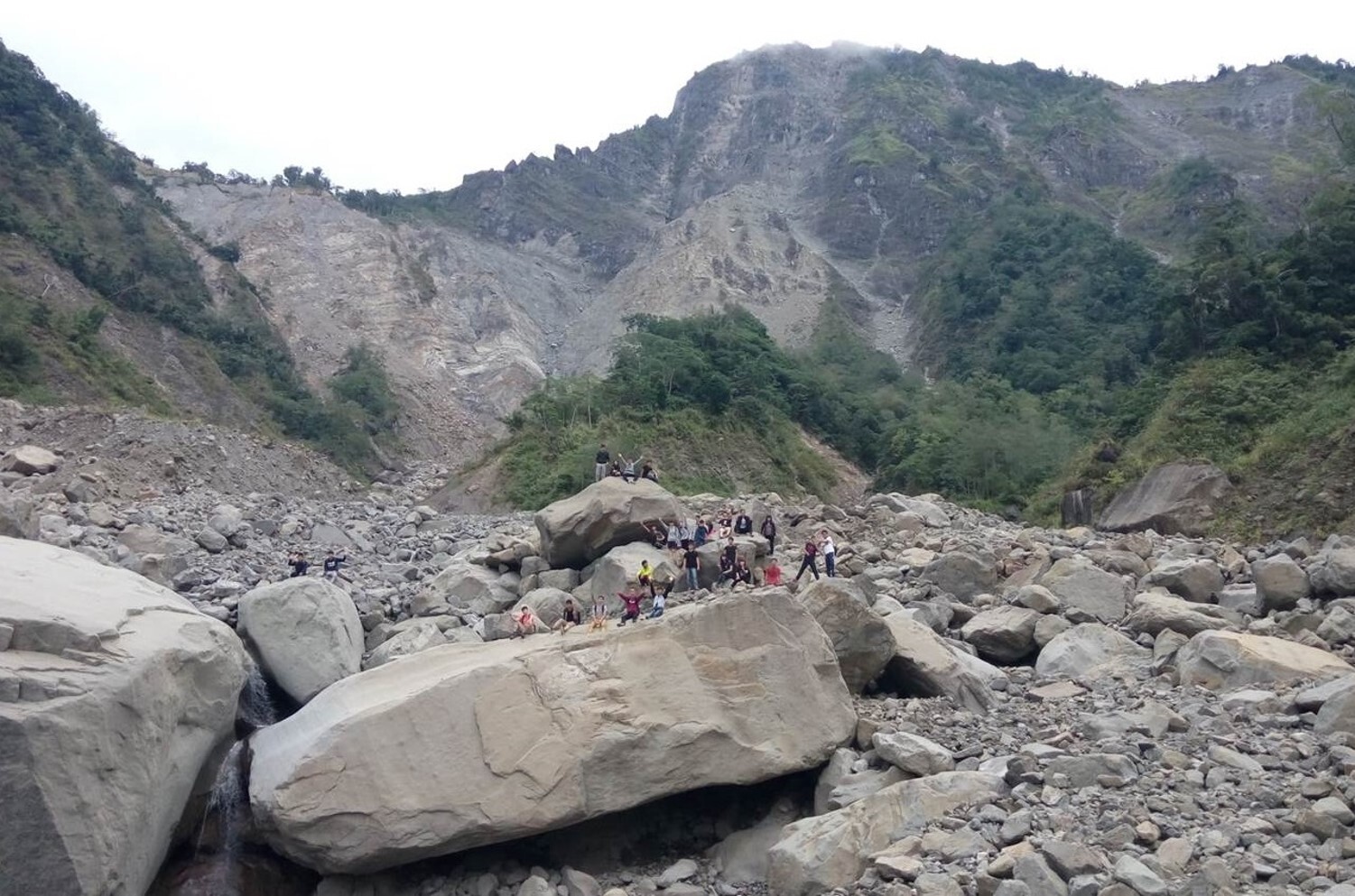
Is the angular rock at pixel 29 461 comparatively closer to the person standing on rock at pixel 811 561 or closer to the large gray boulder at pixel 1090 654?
the person standing on rock at pixel 811 561

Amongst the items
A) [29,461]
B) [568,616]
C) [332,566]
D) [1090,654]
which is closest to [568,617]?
[568,616]

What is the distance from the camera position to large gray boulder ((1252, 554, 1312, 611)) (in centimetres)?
1484

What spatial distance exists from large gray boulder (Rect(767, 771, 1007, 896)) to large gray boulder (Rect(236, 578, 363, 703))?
7019mm

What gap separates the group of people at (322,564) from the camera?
18.1m

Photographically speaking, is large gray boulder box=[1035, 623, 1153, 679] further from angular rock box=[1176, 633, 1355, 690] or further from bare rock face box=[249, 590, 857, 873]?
bare rock face box=[249, 590, 857, 873]

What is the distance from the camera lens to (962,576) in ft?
57.5

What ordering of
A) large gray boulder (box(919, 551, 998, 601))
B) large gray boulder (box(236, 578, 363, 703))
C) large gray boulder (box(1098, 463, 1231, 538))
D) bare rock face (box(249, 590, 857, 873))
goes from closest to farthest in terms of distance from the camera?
bare rock face (box(249, 590, 857, 873)) < large gray boulder (box(236, 578, 363, 703)) < large gray boulder (box(919, 551, 998, 601)) < large gray boulder (box(1098, 463, 1231, 538))

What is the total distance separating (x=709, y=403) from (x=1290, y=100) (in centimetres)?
10387

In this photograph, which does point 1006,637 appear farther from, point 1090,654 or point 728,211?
point 728,211

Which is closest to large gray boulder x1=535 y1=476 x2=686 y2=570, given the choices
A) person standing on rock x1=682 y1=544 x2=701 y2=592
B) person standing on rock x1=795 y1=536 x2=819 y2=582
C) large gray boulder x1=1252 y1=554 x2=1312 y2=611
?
person standing on rock x1=682 y1=544 x2=701 y2=592

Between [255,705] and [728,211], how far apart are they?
9151 cm

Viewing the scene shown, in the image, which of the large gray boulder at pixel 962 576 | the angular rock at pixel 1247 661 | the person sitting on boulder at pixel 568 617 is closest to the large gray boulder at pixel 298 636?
the person sitting on boulder at pixel 568 617

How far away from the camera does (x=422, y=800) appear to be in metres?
10.5

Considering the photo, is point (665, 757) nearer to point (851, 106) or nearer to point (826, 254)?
point (826, 254)
